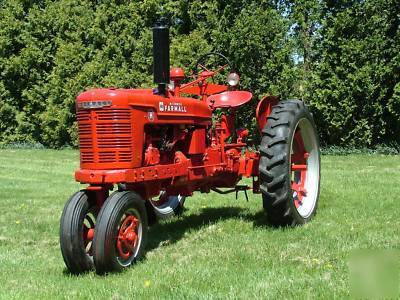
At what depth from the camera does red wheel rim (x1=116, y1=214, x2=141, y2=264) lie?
15.3 ft

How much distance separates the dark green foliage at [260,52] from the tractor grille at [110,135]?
34.1ft

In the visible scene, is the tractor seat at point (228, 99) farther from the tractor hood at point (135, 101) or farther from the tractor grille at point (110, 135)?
the tractor grille at point (110, 135)

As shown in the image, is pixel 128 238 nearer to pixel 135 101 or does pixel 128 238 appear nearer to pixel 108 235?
pixel 108 235

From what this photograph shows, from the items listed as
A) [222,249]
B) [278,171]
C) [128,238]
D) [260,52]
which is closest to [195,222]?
[278,171]

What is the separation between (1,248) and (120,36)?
12971 millimetres

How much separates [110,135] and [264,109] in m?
2.44

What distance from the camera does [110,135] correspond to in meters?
4.83

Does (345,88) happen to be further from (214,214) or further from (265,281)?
(265,281)

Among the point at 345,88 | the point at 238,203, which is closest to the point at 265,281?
the point at 238,203

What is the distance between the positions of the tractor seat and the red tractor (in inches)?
0.5

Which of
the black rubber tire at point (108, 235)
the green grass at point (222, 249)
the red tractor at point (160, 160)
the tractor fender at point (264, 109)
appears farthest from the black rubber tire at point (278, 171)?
the black rubber tire at point (108, 235)

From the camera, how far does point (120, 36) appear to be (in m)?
17.8

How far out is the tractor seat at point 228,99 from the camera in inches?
255

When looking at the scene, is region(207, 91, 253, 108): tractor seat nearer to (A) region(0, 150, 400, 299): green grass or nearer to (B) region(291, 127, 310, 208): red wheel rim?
(B) region(291, 127, 310, 208): red wheel rim
